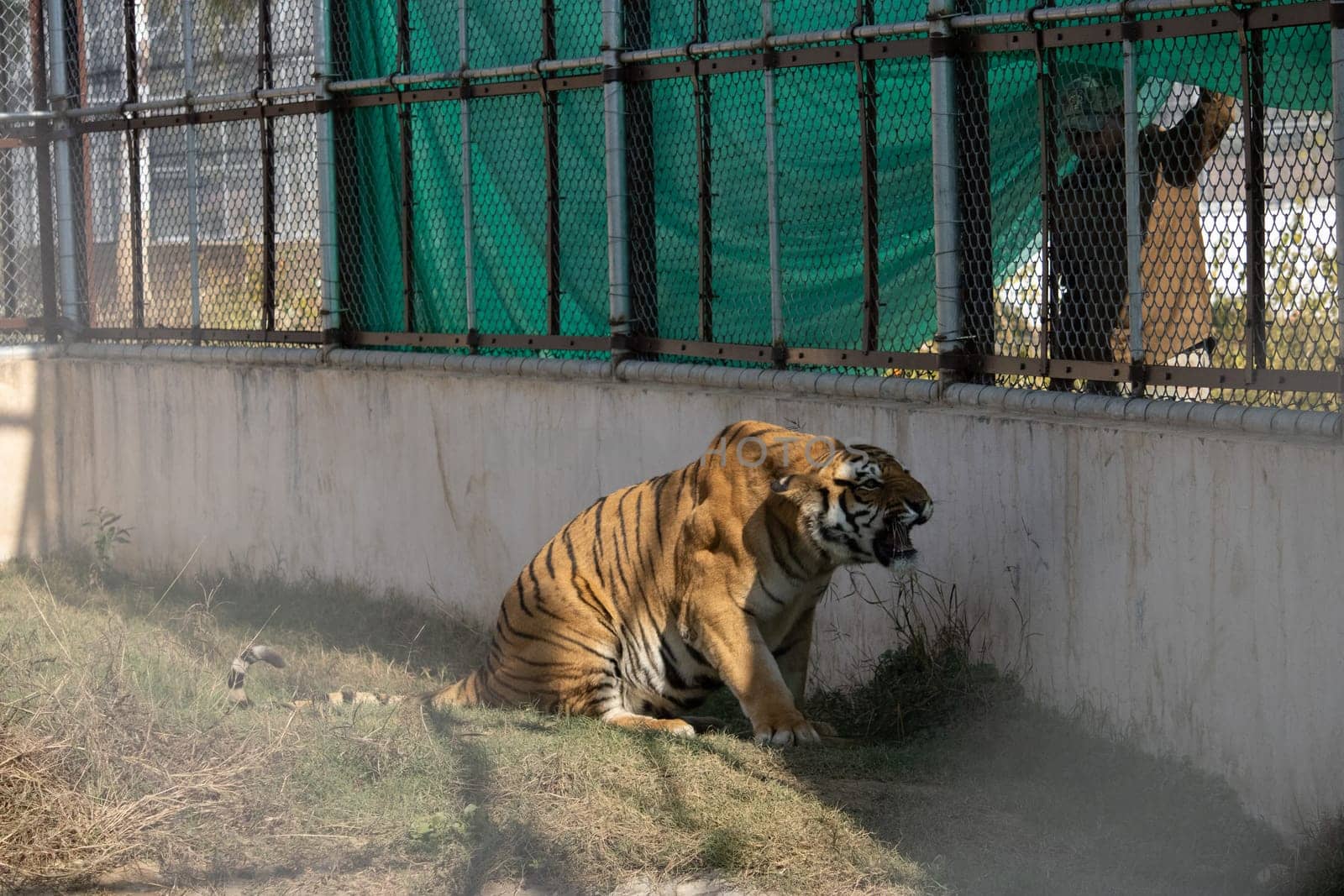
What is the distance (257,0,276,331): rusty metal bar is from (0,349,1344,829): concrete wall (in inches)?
16.1

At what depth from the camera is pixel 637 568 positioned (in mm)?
6418

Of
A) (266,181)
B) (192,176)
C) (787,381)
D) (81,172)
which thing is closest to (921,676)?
(787,381)

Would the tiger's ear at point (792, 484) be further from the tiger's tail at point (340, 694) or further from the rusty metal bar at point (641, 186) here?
→ the rusty metal bar at point (641, 186)

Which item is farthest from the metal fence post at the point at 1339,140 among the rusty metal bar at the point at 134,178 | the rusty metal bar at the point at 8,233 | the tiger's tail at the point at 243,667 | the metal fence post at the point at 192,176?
the rusty metal bar at the point at 8,233

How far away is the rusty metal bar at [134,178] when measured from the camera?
1062cm

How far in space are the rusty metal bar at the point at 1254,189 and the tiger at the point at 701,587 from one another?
47.0 inches

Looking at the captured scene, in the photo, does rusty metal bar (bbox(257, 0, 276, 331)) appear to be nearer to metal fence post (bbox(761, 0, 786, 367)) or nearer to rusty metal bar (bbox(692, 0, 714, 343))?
rusty metal bar (bbox(692, 0, 714, 343))

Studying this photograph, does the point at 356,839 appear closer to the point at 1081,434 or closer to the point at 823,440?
the point at 823,440

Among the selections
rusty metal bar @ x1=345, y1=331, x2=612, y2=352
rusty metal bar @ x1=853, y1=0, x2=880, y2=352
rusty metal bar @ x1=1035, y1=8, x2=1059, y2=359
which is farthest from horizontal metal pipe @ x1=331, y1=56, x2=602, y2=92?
rusty metal bar @ x1=1035, y1=8, x2=1059, y2=359

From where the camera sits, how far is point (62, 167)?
11.2m

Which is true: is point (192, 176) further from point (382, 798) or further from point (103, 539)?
point (382, 798)

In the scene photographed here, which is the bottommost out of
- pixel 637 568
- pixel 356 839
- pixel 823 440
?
pixel 356 839

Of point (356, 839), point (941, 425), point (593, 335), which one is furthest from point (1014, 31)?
point (356, 839)

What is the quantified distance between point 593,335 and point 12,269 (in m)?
5.15
